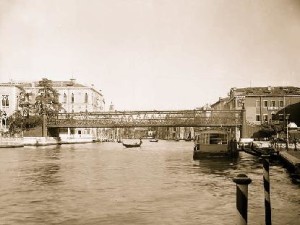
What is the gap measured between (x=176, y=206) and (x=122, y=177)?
29.2 ft

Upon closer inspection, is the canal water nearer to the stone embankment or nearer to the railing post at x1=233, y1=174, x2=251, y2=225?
the stone embankment

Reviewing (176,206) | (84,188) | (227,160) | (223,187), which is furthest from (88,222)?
(227,160)

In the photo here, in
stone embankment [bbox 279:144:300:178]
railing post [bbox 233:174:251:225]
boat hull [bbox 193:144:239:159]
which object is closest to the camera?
railing post [bbox 233:174:251:225]

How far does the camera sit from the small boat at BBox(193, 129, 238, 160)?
117 feet

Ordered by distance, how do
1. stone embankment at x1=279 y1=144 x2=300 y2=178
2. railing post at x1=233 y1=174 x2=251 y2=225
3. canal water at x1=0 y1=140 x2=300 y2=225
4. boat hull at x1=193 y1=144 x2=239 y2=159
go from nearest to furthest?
1. railing post at x1=233 y1=174 x2=251 y2=225
2. canal water at x1=0 y1=140 x2=300 y2=225
3. stone embankment at x1=279 y1=144 x2=300 y2=178
4. boat hull at x1=193 y1=144 x2=239 y2=159

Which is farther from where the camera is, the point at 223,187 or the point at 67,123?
the point at 67,123

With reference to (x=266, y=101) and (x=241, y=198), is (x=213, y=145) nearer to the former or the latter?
(x=241, y=198)

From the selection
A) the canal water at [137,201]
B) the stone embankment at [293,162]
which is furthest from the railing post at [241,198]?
the stone embankment at [293,162]

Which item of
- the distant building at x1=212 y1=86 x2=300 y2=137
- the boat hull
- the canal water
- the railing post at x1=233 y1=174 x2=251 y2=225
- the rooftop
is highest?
the rooftop

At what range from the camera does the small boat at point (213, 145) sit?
35688mm

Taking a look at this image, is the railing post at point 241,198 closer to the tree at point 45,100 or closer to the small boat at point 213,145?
the small boat at point 213,145

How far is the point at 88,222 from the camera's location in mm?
10992

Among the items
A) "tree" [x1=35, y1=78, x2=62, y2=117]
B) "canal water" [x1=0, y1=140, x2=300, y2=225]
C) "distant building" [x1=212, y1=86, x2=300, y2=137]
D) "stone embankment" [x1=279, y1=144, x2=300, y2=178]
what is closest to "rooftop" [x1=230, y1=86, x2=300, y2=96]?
"distant building" [x1=212, y1=86, x2=300, y2=137]

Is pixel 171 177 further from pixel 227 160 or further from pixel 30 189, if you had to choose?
pixel 227 160
